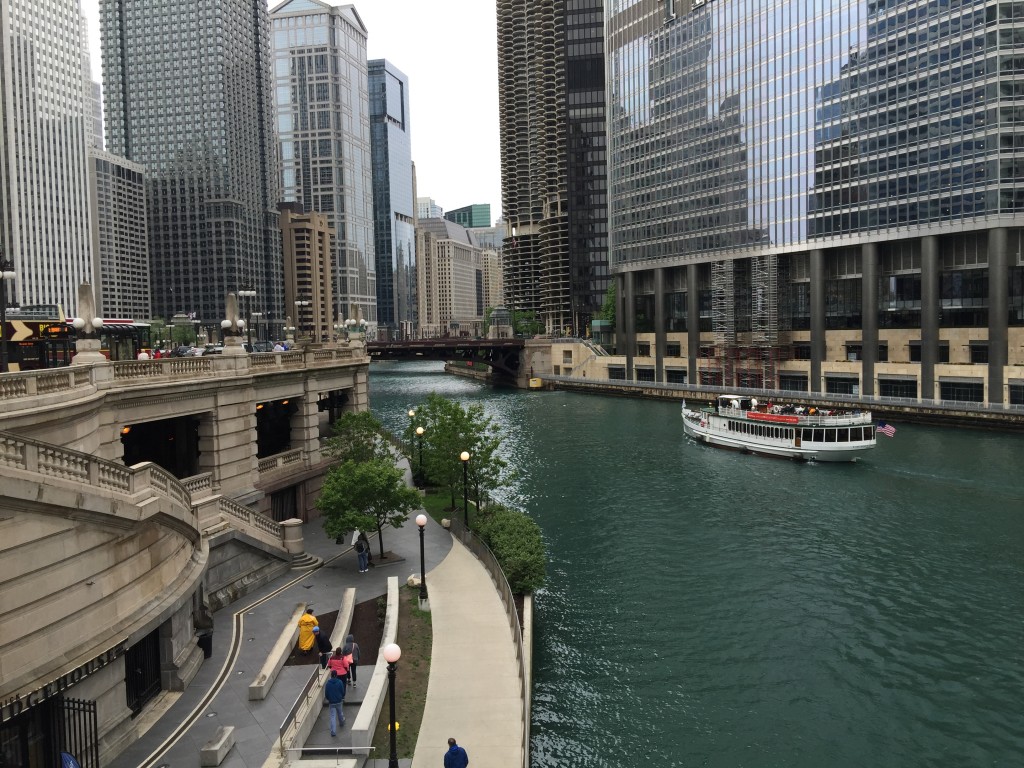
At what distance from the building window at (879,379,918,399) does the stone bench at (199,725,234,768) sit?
91.7 metres

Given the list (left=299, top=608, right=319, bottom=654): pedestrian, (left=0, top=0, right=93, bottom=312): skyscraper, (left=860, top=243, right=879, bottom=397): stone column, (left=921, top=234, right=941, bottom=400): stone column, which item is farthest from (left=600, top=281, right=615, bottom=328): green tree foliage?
(left=299, top=608, right=319, bottom=654): pedestrian

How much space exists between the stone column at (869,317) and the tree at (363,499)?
80.0 meters

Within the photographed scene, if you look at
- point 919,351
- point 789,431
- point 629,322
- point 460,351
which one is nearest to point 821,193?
point 919,351

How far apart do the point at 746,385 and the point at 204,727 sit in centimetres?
10495

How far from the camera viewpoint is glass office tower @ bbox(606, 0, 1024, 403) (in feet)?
286

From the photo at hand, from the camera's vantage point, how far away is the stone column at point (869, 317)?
98312mm

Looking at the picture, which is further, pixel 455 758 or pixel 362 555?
pixel 362 555

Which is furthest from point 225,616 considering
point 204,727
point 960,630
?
point 960,630

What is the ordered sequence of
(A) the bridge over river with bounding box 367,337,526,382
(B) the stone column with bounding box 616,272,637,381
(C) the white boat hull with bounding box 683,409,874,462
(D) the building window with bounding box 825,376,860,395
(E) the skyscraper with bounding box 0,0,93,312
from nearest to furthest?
(C) the white boat hull with bounding box 683,409,874,462 < (D) the building window with bounding box 825,376,860,395 < (B) the stone column with bounding box 616,272,637,381 < (A) the bridge over river with bounding box 367,337,526,382 < (E) the skyscraper with bounding box 0,0,93,312

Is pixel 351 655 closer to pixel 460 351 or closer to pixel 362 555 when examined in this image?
pixel 362 555

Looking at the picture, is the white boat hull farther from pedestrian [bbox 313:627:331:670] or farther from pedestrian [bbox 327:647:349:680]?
pedestrian [bbox 327:647:349:680]

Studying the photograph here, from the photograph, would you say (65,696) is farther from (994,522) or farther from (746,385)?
(746,385)

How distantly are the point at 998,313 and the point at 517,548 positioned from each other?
7574 cm

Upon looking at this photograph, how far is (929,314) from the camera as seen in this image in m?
91.7
